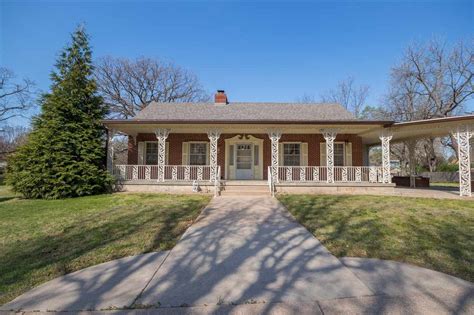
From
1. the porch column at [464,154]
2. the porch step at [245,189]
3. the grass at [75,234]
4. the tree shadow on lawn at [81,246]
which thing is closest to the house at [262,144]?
the porch column at [464,154]

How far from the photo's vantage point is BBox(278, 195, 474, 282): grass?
3564 mm

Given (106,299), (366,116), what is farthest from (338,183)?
(366,116)

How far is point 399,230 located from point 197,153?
10.3 meters

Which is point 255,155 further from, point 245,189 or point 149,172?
point 149,172

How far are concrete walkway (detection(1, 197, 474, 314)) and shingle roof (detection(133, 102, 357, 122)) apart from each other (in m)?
10.0

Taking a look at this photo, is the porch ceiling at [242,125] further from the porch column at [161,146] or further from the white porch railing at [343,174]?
the white porch railing at [343,174]

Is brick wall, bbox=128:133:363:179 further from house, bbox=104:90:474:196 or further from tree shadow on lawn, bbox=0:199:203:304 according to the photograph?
tree shadow on lawn, bbox=0:199:203:304

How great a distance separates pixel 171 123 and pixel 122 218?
5365mm

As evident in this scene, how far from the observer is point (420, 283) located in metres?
2.78

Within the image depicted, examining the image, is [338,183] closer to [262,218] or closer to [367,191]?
[367,191]

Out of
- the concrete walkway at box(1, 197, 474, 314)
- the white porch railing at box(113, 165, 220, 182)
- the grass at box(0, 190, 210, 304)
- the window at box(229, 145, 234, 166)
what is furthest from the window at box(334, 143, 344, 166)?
the concrete walkway at box(1, 197, 474, 314)

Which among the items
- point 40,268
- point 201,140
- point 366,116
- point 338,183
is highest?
point 366,116

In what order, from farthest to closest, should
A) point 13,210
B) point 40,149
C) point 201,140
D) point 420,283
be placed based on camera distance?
point 201,140, point 40,149, point 13,210, point 420,283

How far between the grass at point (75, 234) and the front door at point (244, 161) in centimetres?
522
